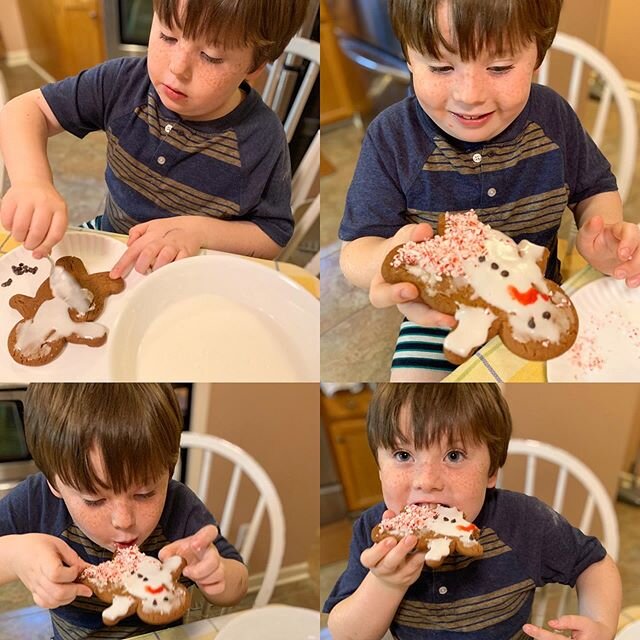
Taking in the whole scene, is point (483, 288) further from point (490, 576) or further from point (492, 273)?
point (490, 576)

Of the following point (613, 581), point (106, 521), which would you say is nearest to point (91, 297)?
point (106, 521)

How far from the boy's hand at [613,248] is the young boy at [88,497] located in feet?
1.28

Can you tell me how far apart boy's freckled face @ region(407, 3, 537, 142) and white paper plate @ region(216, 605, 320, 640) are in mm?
500

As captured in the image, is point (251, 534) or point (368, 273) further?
point (251, 534)

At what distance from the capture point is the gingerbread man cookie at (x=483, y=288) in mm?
569

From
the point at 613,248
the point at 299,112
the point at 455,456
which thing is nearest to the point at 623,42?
the point at 613,248

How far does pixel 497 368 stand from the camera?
59 cm

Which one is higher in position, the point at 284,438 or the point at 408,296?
the point at 408,296

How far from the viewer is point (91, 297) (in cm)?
60

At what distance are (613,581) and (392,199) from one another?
44cm

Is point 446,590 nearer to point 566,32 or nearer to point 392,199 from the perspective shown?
point 392,199

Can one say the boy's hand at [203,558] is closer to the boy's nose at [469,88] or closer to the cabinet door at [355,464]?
the cabinet door at [355,464]

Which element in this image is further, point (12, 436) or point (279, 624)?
point (279, 624)

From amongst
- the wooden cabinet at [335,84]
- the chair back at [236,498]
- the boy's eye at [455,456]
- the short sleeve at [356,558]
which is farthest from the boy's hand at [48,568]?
the wooden cabinet at [335,84]
